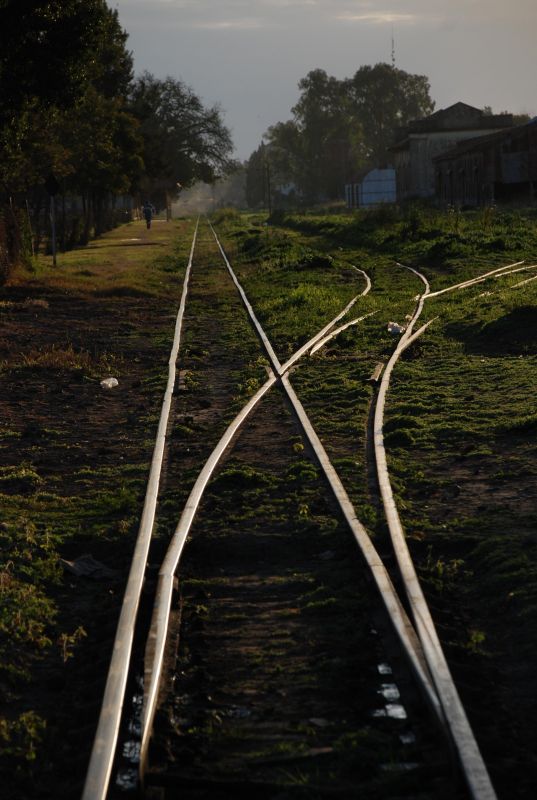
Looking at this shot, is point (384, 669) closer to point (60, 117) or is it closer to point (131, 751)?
point (131, 751)

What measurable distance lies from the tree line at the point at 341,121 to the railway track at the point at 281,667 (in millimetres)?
161103

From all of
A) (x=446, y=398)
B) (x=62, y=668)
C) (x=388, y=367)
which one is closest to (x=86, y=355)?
(x=388, y=367)

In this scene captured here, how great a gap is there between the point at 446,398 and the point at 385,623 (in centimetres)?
679

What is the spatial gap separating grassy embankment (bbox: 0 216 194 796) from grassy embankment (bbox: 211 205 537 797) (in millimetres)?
1715

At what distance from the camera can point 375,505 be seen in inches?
307

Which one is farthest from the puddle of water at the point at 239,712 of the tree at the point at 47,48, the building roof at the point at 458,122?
the building roof at the point at 458,122

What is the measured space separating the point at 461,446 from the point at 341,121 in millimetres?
168606

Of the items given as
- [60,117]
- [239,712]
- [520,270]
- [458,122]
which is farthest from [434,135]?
[239,712]

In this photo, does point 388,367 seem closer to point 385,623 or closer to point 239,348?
point 239,348

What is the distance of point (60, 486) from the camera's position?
9.04m

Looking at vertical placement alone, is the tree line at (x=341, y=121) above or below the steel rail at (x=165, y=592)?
above

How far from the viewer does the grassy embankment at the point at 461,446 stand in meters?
5.27

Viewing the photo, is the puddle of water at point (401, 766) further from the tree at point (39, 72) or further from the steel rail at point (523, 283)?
the tree at point (39, 72)

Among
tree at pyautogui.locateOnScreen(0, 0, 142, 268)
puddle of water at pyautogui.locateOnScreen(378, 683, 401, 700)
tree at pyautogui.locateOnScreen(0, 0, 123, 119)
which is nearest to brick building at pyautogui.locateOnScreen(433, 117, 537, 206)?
tree at pyautogui.locateOnScreen(0, 0, 142, 268)
